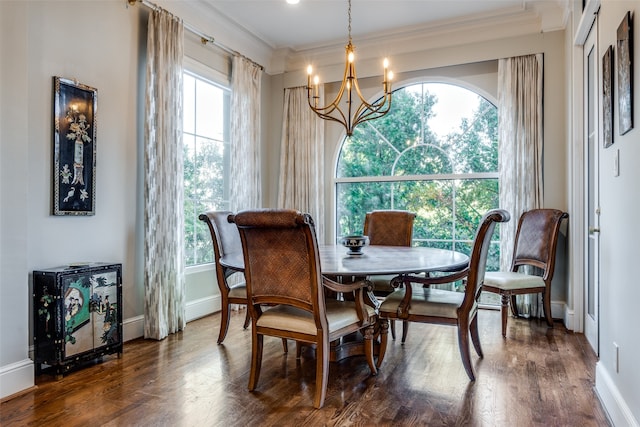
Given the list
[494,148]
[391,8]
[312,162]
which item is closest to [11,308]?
[312,162]

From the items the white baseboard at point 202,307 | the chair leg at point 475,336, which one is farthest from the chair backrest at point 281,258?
the white baseboard at point 202,307

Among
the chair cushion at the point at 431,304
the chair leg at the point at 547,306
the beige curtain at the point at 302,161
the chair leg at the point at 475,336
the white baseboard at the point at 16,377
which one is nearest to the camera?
the white baseboard at the point at 16,377

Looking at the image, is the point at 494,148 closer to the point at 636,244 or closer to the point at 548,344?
the point at 548,344

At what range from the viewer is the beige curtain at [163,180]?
11.0ft

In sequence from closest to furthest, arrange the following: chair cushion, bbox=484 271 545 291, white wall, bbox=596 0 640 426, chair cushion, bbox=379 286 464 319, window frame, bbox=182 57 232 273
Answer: white wall, bbox=596 0 640 426 → chair cushion, bbox=379 286 464 319 → chair cushion, bbox=484 271 545 291 → window frame, bbox=182 57 232 273

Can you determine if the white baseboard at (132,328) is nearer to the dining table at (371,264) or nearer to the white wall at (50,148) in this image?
the white wall at (50,148)

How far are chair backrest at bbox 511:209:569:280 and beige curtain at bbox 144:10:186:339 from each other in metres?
3.08

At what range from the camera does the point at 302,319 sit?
7.30ft

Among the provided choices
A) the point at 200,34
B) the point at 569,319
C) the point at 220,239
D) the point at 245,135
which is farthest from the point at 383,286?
the point at 200,34

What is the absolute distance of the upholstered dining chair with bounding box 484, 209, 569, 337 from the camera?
3.46 metres

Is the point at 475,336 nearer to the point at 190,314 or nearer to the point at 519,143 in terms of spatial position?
the point at 519,143

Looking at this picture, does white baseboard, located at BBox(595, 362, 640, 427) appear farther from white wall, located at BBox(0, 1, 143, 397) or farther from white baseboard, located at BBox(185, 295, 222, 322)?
white baseboard, located at BBox(185, 295, 222, 322)

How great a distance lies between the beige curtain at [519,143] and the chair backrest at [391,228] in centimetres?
100

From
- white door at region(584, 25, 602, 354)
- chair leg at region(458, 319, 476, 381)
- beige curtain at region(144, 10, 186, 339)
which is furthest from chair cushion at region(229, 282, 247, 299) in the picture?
white door at region(584, 25, 602, 354)
